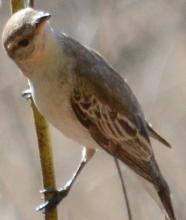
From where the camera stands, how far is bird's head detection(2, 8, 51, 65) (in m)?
3.06

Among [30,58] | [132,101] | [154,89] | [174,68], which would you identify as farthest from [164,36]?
[30,58]

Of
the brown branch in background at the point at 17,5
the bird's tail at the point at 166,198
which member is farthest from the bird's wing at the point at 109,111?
the brown branch in background at the point at 17,5

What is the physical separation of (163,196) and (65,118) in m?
0.45

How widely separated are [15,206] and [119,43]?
1114mm

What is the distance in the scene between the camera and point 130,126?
3.74 m

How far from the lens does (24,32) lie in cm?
310

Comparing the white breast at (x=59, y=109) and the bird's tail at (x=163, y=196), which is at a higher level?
the white breast at (x=59, y=109)

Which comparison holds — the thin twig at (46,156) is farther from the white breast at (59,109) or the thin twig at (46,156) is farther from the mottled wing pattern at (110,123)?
the mottled wing pattern at (110,123)

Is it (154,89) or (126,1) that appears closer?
(154,89)

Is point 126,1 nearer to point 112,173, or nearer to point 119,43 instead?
point 119,43

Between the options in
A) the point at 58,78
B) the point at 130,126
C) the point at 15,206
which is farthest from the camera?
the point at 15,206

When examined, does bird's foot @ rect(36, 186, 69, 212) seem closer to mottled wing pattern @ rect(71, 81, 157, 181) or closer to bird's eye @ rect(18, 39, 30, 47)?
mottled wing pattern @ rect(71, 81, 157, 181)

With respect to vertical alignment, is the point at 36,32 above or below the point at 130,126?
above

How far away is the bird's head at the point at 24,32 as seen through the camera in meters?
3.06
